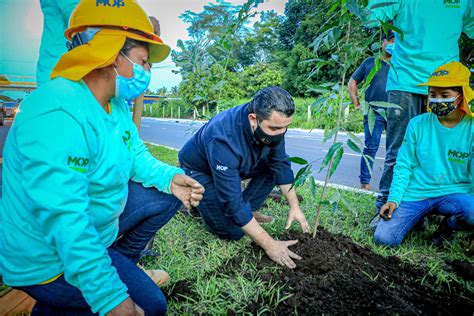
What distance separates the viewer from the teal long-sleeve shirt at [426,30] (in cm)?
269

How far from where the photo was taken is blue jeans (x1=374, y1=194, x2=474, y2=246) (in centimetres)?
238

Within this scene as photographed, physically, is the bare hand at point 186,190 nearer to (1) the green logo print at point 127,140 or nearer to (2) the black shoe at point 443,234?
(1) the green logo print at point 127,140

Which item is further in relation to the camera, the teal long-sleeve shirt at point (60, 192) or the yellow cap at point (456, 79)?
the yellow cap at point (456, 79)

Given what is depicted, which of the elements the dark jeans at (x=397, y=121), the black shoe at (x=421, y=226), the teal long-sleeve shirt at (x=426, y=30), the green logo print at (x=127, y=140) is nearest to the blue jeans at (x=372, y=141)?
the dark jeans at (x=397, y=121)

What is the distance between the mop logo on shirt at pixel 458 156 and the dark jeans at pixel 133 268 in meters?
2.16

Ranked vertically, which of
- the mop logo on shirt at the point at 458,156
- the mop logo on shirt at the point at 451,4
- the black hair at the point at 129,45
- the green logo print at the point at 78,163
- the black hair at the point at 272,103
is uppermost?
the mop logo on shirt at the point at 451,4

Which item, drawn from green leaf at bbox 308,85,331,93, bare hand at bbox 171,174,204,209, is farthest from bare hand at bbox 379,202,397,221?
bare hand at bbox 171,174,204,209

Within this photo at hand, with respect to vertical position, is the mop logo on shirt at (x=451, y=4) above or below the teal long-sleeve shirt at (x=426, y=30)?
above

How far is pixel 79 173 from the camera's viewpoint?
1125 millimetres

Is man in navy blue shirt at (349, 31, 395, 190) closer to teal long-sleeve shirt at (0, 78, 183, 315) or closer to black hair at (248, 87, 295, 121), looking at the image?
black hair at (248, 87, 295, 121)

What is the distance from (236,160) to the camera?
84.1 inches

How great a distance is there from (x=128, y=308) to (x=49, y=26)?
6.29 feet

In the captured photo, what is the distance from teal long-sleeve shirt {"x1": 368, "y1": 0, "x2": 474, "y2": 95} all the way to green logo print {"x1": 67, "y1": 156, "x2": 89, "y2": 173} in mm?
2502

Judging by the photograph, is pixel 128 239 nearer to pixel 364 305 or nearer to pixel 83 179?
pixel 83 179
